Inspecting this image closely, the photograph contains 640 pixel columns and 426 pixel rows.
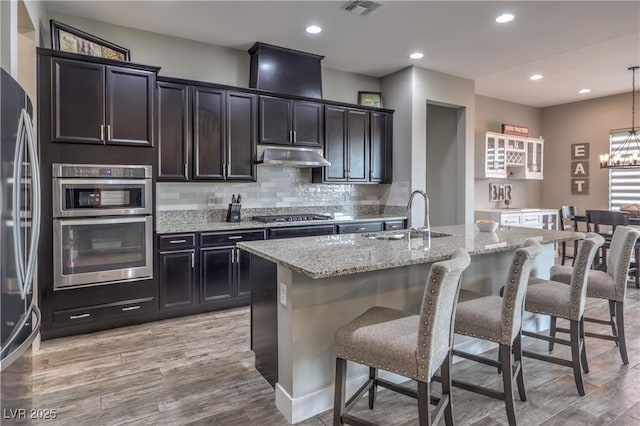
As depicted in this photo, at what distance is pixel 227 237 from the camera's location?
4090 mm

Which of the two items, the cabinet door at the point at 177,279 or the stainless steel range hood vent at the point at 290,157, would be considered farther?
the stainless steel range hood vent at the point at 290,157

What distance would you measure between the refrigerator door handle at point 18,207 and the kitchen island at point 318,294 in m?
1.13

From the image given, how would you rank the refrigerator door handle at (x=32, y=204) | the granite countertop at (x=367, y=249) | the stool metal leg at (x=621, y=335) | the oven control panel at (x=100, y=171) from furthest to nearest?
the oven control panel at (x=100, y=171) < the stool metal leg at (x=621, y=335) < the granite countertop at (x=367, y=249) < the refrigerator door handle at (x=32, y=204)

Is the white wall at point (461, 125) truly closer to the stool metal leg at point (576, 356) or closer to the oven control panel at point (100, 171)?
the stool metal leg at point (576, 356)

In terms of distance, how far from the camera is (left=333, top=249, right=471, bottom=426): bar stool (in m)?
1.60

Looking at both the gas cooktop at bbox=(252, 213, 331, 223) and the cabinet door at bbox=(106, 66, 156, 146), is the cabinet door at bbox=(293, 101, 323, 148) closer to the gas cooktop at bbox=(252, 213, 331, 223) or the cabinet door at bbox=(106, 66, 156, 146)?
the gas cooktop at bbox=(252, 213, 331, 223)

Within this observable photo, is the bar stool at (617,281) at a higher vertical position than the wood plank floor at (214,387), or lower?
higher

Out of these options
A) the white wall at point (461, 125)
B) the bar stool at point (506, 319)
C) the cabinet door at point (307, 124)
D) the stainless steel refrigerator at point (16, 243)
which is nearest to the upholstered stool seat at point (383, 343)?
the bar stool at point (506, 319)

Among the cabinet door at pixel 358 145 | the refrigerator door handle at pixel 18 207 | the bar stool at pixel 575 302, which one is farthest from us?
the cabinet door at pixel 358 145

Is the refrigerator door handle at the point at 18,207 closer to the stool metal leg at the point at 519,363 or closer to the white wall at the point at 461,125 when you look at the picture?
the stool metal leg at the point at 519,363

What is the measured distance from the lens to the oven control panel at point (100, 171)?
325cm

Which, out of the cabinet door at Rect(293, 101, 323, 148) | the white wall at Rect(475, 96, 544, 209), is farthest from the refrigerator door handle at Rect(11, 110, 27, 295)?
the white wall at Rect(475, 96, 544, 209)

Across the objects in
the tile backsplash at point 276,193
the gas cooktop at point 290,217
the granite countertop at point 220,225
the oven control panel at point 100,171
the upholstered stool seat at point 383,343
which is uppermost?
the oven control panel at point 100,171

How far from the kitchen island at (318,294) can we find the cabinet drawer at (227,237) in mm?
1467
